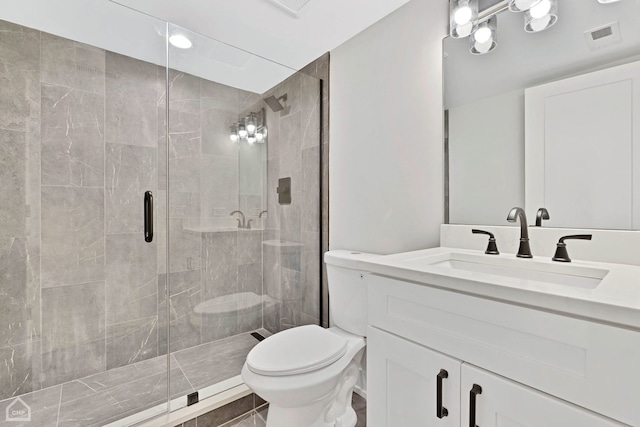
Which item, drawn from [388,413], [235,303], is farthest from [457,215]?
[235,303]

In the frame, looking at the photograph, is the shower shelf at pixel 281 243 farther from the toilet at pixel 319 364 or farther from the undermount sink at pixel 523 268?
the undermount sink at pixel 523 268

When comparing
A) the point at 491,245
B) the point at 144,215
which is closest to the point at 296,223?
the point at 144,215

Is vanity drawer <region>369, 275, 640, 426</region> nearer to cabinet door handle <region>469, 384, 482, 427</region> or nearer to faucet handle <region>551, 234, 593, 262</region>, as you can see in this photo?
cabinet door handle <region>469, 384, 482, 427</region>

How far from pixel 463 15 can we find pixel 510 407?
1.42 meters

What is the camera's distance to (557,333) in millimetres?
609

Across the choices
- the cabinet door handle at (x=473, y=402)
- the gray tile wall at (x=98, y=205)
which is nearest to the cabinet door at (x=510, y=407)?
the cabinet door handle at (x=473, y=402)

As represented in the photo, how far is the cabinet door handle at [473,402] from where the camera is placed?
2.38 ft

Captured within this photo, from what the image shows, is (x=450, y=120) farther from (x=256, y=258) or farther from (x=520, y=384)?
(x=256, y=258)

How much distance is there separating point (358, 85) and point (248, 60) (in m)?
0.67

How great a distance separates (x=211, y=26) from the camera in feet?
5.55

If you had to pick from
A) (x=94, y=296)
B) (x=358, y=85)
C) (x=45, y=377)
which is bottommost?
(x=45, y=377)

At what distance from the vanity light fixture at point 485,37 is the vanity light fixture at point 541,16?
11cm

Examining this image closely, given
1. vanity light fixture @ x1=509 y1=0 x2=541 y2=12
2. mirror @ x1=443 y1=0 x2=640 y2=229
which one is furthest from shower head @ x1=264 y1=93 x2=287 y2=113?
vanity light fixture @ x1=509 y1=0 x2=541 y2=12

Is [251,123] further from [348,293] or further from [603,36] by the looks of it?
[603,36]
